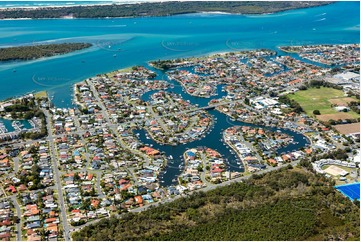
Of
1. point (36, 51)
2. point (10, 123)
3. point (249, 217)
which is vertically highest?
point (36, 51)

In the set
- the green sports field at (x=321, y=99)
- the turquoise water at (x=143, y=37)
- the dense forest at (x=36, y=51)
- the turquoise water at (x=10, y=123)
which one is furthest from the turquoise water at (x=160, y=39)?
the green sports field at (x=321, y=99)

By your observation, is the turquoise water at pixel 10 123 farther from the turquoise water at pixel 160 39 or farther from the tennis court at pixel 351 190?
the tennis court at pixel 351 190

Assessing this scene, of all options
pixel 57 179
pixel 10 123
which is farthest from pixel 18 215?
pixel 10 123

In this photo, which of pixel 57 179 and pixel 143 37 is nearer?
pixel 57 179

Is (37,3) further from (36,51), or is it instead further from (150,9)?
(36,51)

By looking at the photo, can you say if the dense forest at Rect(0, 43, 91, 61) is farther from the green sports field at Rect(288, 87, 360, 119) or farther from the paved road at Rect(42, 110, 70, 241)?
the green sports field at Rect(288, 87, 360, 119)
